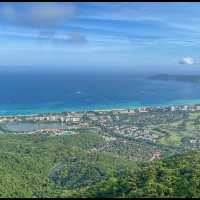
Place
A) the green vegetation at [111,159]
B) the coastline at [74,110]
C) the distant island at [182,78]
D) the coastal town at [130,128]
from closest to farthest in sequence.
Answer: the green vegetation at [111,159] < the coastal town at [130,128] < the coastline at [74,110] < the distant island at [182,78]

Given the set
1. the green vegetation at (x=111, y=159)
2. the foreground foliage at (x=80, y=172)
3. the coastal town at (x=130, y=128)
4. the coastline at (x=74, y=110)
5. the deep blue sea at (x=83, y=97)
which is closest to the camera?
the foreground foliage at (x=80, y=172)

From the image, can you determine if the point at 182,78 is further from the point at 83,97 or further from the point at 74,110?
the point at 74,110

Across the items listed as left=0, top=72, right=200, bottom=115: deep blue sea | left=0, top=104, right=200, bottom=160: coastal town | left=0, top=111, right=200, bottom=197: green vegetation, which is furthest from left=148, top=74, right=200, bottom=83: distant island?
left=0, top=111, right=200, bottom=197: green vegetation

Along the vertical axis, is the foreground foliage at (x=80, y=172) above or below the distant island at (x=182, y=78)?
below

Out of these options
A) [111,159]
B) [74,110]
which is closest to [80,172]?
[111,159]

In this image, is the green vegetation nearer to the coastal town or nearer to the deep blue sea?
the coastal town

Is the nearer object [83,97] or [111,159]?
[111,159]

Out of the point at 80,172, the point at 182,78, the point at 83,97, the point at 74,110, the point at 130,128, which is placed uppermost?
the point at 182,78

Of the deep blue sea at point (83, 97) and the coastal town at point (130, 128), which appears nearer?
the coastal town at point (130, 128)

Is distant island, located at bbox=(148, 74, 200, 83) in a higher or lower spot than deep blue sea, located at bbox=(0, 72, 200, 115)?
higher

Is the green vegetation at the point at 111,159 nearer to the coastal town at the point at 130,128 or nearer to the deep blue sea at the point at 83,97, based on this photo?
the coastal town at the point at 130,128

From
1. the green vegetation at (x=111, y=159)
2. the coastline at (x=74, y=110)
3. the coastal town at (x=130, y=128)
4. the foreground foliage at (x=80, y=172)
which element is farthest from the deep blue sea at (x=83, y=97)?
the foreground foliage at (x=80, y=172)
